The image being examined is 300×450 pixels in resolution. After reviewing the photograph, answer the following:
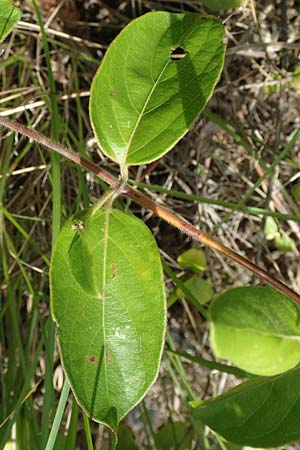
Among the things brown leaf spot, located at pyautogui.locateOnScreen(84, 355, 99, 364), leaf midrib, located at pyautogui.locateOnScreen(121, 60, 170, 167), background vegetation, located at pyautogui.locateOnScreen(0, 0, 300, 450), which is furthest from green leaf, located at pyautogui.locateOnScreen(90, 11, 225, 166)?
background vegetation, located at pyautogui.locateOnScreen(0, 0, 300, 450)

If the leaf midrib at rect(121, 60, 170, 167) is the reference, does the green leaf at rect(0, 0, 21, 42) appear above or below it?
above

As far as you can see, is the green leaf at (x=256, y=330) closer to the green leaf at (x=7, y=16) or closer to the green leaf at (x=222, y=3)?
the green leaf at (x=7, y=16)

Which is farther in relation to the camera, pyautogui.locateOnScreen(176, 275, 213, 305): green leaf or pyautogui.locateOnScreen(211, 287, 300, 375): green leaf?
pyautogui.locateOnScreen(176, 275, 213, 305): green leaf

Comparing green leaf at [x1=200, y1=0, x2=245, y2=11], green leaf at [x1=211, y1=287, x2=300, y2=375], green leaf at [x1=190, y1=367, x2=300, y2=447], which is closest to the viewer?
green leaf at [x1=211, y1=287, x2=300, y2=375]

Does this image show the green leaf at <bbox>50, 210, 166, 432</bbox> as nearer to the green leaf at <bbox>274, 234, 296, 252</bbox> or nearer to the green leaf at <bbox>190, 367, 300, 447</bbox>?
the green leaf at <bbox>190, 367, 300, 447</bbox>

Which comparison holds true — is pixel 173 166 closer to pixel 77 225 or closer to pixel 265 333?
pixel 77 225

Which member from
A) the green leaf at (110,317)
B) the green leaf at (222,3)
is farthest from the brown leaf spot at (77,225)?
the green leaf at (222,3)

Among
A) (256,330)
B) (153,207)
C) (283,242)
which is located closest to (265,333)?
(256,330)
